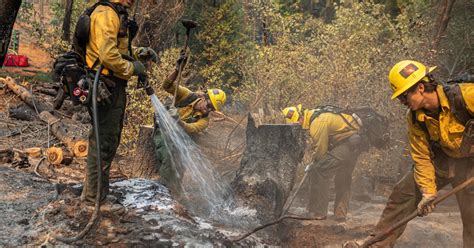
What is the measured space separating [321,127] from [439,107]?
2.81 metres

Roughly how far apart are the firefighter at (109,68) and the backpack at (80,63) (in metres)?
0.01

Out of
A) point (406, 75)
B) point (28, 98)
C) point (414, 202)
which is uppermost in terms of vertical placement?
point (406, 75)

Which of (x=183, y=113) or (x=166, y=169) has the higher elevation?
(x=183, y=113)

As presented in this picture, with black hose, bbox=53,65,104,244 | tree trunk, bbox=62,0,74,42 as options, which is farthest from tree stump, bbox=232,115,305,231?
tree trunk, bbox=62,0,74,42

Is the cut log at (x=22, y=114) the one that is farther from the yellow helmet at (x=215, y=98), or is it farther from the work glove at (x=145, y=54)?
the work glove at (x=145, y=54)

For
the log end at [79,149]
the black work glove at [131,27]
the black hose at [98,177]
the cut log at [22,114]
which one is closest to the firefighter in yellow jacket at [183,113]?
the black work glove at [131,27]

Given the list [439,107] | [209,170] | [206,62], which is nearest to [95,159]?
[209,170]

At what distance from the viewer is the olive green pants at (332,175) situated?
658 cm

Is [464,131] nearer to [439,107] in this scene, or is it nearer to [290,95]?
[439,107]

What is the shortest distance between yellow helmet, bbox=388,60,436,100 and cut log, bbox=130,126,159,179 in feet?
11.4

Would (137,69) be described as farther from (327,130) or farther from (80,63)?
(327,130)

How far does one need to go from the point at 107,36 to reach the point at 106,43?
2.6 inches

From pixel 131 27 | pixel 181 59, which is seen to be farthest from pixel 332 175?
pixel 131 27

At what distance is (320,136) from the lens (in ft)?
20.9
